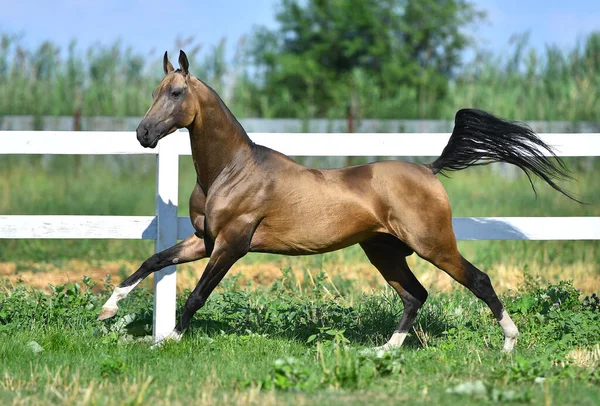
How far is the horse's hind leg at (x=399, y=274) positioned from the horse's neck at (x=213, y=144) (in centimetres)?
126

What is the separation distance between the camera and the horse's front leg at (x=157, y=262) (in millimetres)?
5629

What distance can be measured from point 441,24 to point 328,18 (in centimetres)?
376

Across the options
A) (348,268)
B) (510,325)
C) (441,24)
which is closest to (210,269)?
(510,325)

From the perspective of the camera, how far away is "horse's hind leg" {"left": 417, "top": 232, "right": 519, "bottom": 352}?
569 centimetres

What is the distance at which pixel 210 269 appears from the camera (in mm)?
5488

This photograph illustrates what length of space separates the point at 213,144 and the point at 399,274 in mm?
1766

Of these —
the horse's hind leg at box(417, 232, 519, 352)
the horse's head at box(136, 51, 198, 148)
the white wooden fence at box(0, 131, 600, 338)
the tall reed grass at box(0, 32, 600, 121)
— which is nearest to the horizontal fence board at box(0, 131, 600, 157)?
the white wooden fence at box(0, 131, 600, 338)

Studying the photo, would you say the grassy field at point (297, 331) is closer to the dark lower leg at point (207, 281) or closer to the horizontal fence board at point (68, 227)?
the dark lower leg at point (207, 281)

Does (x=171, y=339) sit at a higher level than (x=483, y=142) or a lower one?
lower

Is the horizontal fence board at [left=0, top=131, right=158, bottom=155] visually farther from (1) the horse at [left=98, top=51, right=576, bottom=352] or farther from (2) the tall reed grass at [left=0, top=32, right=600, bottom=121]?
(2) the tall reed grass at [left=0, top=32, right=600, bottom=121]

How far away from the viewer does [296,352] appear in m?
5.57

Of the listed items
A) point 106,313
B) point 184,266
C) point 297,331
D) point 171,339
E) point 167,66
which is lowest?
point 184,266

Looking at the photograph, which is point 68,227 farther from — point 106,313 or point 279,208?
point 279,208

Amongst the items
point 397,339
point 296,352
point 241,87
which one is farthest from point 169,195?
point 241,87
